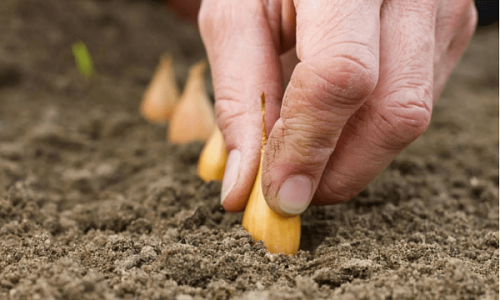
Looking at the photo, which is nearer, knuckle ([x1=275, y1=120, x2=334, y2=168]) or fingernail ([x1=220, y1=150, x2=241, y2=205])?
knuckle ([x1=275, y1=120, x2=334, y2=168])

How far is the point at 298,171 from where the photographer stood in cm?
82

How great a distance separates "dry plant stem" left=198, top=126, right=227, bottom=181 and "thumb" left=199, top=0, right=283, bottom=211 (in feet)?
0.51

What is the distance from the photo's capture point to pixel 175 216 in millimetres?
936

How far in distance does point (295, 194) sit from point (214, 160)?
38 centimetres

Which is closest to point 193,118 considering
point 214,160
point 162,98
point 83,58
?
point 162,98

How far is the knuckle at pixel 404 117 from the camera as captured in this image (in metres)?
0.82

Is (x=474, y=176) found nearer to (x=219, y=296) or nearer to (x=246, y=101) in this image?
(x=246, y=101)

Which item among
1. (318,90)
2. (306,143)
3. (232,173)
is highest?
(318,90)

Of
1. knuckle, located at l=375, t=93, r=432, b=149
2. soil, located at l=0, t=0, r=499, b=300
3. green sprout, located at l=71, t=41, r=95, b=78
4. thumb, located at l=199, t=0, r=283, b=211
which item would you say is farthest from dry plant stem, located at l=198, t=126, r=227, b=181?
green sprout, located at l=71, t=41, r=95, b=78

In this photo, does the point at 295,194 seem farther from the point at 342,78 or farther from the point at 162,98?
the point at 162,98

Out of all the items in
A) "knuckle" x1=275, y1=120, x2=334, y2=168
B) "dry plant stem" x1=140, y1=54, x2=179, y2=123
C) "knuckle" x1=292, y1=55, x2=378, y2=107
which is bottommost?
"dry plant stem" x1=140, y1=54, x2=179, y2=123

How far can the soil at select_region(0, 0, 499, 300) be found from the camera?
67 centimetres

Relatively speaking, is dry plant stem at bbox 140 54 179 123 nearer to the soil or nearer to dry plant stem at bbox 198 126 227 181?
the soil

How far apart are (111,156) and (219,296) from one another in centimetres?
92
